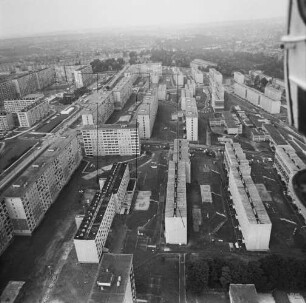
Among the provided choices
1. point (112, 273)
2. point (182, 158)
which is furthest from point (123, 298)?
point (182, 158)

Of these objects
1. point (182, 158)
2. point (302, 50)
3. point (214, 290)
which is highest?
point (302, 50)

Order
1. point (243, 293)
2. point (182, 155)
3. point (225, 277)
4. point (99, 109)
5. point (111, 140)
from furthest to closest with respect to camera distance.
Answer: point (99, 109)
point (111, 140)
point (182, 155)
point (225, 277)
point (243, 293)

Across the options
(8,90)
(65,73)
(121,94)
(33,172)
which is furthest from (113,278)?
(65,73)

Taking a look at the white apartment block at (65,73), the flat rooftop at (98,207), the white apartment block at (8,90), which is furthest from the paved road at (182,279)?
the white apartment block at (65,73)

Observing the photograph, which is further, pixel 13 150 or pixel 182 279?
pixel 13 150

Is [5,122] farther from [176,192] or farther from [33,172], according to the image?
[176,192]

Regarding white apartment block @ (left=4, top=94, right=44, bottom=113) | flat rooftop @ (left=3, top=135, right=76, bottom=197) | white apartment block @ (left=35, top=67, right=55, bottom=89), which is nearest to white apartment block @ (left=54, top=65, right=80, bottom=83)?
white apartment block @ (left=35, top=67, right=55, bottom=89)

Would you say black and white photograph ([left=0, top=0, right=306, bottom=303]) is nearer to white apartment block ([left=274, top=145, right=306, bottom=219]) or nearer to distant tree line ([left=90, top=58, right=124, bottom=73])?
white apartment block ([left=274, top=145, right=306, bottom=219])

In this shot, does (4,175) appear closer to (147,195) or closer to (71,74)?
(147,195)
